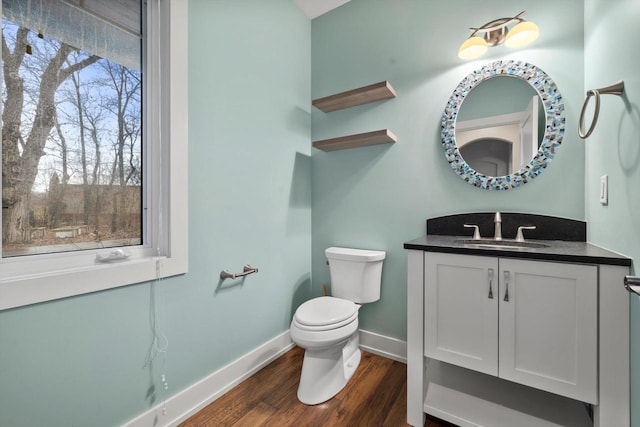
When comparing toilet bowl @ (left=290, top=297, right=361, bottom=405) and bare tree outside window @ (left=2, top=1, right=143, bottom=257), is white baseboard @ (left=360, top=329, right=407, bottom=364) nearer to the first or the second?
toilet bowl @ (left=290, top=297, right=361, bottom=405)

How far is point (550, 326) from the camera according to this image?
1091 millimetres

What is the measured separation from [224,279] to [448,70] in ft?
6.29

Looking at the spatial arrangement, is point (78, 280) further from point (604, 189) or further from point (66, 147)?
point (604, 189)

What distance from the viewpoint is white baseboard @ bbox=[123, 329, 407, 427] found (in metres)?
1.30

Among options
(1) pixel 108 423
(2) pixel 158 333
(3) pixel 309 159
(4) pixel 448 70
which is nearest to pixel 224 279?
(2) pixel 158 333

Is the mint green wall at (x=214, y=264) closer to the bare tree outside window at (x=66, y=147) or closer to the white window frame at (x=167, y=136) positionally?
the white window frame at (x=167, y=136)

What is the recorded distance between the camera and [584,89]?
Answer: 1417 millimetres

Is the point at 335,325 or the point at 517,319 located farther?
the point at 335,325

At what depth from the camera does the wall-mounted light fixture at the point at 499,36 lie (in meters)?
1.46

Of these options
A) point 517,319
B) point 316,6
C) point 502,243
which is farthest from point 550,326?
point 316,6

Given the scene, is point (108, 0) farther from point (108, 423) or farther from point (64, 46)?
point (108, 423)

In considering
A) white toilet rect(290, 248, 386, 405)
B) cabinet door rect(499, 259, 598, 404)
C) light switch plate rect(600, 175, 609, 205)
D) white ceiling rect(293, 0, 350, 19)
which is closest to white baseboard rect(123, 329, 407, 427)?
white toilet rect(290, 248, 386, 405)

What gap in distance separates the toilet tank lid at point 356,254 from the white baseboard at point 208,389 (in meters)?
0.73

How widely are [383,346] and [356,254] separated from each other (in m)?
0.72
